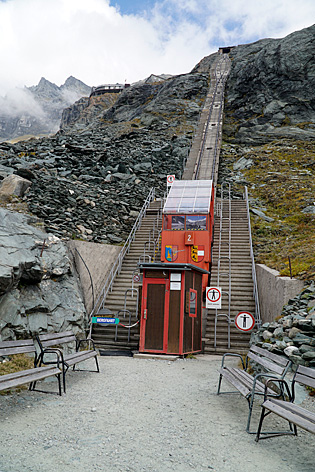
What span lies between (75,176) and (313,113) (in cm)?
3011

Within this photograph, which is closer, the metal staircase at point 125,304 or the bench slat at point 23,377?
the bench slat at point 23,377

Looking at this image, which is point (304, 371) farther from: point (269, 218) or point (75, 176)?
point (75, 176)

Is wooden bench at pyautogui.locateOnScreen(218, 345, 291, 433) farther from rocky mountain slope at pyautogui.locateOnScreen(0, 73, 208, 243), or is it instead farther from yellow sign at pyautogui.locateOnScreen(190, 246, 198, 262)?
rocky mountain slope at pyautogui.locateOnScreen(0, 73, 208, 243)

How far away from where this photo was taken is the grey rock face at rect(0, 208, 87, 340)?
925cm

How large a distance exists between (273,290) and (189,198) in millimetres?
6541

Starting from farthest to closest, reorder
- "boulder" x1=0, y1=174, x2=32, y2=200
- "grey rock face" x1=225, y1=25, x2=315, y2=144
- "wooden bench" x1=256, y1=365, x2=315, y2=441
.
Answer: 1. "grey rock face" x1=225, y1=25, x2=315, y2=144
2. "boulder" x1=0, y1=174, x2=32, y2=200
3. "wooden bench" x1=256, y1=365, x2=315, y2=441

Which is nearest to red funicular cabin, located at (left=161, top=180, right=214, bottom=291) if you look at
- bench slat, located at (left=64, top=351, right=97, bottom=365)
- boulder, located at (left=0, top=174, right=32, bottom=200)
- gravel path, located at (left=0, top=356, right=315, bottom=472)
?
boulder, located at (left=0, top=174, right=32, bottom=200)

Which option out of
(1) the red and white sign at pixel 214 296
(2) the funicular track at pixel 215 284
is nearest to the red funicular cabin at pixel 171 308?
(1) the red and white sign at pixel 214 296

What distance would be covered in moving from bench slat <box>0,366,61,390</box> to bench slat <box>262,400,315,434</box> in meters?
3.28

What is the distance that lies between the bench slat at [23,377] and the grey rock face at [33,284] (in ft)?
10.4

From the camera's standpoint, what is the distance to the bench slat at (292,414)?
3789 mm

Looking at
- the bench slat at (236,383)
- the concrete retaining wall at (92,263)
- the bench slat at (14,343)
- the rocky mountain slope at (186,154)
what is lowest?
the bench slat at (236,383)

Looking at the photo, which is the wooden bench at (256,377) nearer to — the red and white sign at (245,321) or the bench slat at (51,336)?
the bench slat at (51,336)

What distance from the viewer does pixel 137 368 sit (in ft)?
30.0
